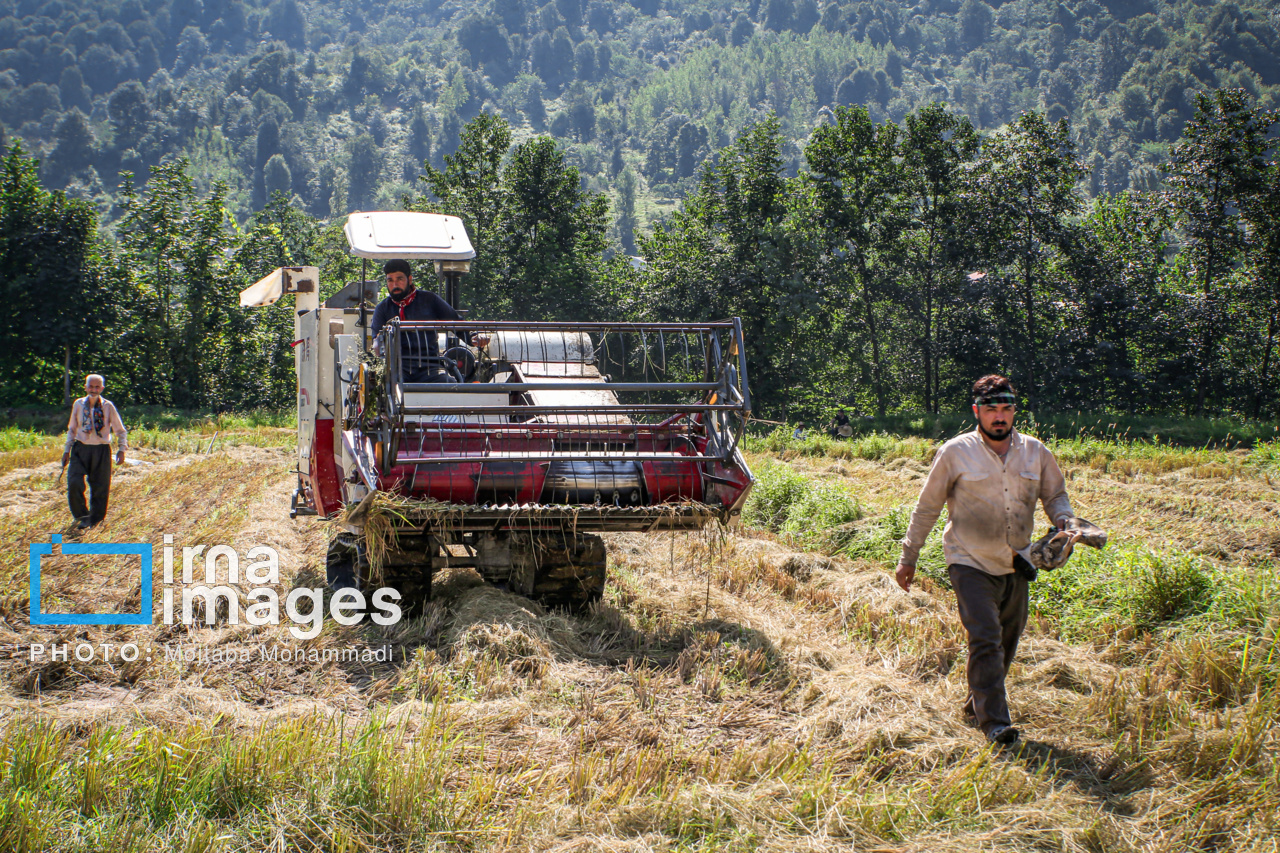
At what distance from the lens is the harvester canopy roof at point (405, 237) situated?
7876 mm

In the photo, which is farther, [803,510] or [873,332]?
[873,332]

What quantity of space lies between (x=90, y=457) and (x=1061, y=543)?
9500 millimetres

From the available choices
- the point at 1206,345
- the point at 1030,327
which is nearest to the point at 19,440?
the point at 1030,327

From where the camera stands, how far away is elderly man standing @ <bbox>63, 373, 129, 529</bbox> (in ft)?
33.0

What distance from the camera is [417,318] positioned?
7.71 meters

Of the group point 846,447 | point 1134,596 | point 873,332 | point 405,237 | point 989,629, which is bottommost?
point 846,447

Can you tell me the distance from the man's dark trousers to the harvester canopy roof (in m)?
4.23

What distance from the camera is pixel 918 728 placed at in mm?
4727

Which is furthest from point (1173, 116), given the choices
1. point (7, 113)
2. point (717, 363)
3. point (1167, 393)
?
point (7, 113)

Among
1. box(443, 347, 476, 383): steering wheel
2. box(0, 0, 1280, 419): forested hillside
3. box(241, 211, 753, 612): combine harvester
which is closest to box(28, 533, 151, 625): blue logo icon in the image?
box(241, 211, 753, 612): combine harvester

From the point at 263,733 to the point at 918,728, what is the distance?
299 centimetres

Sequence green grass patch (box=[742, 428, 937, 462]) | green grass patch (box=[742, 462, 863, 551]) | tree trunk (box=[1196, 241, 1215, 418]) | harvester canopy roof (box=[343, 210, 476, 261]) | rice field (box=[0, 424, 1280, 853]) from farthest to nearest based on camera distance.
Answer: tree trunk (box=[1196, 241, 1215, 418]), green grass patch (box=[742, 428, 937, 462]), green grass patch (box=[742, 462, 863, 551]), harvester canopy roof (box=[343, 210, 476, 261]), rice field (box=[0, 424, 1280, 853])

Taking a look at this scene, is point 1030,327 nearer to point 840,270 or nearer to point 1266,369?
point 840,270

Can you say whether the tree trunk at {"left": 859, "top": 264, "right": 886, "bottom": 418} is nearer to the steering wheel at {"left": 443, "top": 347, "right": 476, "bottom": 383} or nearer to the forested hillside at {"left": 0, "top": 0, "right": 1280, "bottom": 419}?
the forested hillside at {"left": 0, "top": 0, "right": 1280, "bottom": 419}
